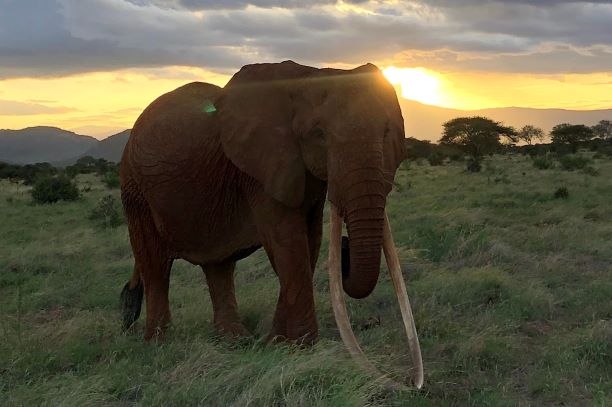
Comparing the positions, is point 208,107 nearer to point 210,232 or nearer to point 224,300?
point 210,232

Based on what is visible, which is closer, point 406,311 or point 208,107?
point 406,311

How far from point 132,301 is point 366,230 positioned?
125 inches

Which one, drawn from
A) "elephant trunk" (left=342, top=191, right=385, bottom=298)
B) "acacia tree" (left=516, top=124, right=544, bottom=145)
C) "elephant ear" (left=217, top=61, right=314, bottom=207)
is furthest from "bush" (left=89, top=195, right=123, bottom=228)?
"acacia tree" (left=516, top=124, right=544, bottom=145)

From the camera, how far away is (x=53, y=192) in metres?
21.4

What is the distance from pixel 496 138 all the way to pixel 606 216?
3636 cm

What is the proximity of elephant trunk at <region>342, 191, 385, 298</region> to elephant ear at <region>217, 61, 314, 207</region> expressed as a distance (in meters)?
0.60

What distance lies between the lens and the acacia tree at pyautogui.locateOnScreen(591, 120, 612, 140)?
209 feet

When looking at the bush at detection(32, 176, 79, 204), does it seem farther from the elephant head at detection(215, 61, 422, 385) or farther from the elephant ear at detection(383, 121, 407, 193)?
the elephant ear at detection(383, 121, 407, 193)

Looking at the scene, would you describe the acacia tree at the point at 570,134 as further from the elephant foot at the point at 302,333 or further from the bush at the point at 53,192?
the elephant foot at the point at 302,333

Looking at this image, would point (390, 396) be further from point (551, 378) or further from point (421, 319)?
point (421, 319)

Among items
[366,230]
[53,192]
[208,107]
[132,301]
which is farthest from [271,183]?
[53,192]

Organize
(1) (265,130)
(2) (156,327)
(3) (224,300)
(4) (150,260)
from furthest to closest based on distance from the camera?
(3) (224,300)
(4) (150,260)
(2) (156,327)
(1) (265,130)

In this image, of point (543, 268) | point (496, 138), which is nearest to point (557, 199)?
point (543, 268)

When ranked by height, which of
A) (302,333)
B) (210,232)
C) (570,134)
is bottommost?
(302,333)
